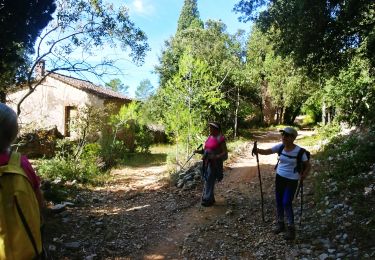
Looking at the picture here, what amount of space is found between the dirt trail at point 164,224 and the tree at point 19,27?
3574 mm

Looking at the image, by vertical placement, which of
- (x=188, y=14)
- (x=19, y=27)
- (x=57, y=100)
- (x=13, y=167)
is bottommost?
(x=13, y=167)

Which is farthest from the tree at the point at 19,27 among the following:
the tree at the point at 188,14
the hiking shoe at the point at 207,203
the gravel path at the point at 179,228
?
the tree at the point at 188,14

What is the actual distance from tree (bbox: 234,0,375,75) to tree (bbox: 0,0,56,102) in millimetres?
5326

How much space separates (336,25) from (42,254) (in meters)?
8.86

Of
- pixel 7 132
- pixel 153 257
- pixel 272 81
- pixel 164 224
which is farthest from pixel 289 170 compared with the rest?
pixel 272 81

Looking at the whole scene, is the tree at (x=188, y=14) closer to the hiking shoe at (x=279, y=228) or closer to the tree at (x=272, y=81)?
the tree at (x=272, y=81)

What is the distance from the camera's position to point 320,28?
938cm

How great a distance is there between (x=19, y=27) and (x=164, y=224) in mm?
5185

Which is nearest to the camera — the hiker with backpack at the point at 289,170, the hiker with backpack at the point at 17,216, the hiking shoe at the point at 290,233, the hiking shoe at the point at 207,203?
the hiker with backpack at the point at 17,216

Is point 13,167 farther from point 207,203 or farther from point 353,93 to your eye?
point 353,93

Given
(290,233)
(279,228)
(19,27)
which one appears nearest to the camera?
(290,233)

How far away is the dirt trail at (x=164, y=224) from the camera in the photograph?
6.44m

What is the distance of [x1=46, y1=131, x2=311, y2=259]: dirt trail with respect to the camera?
253 inches

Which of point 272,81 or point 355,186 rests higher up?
point 272,81
